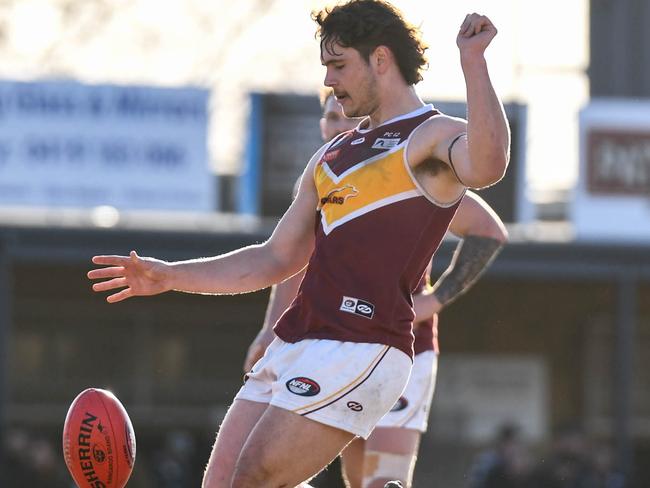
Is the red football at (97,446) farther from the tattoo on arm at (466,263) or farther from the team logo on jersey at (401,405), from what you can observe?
the tattoo on arm at (466,263)

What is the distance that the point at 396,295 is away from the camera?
19.1 ft

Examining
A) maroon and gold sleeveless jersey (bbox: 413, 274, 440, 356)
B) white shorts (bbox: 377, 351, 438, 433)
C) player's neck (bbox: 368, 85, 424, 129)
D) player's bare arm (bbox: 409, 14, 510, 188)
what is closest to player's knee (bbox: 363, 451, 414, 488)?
white shorts (bbox: 377, 351, 438, 433)

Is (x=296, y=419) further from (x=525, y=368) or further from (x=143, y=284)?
(x=525, y=368)

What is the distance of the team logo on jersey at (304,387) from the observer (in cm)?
579

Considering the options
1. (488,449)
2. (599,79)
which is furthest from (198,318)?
(599,79)

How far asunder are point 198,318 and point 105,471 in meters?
17.3

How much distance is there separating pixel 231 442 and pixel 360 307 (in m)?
0.81

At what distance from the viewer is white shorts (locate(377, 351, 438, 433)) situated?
Result: 7615 mm

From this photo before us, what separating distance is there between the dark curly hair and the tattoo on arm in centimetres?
203

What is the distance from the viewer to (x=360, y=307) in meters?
5.81

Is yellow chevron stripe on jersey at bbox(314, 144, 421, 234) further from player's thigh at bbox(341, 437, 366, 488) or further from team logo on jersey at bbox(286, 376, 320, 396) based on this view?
player's thigh at bbox(341, 437, 366, 488)

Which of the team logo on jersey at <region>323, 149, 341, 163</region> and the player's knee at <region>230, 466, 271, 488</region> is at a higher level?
the team logo on jersey at <region>323, 149, 341, 163</region>

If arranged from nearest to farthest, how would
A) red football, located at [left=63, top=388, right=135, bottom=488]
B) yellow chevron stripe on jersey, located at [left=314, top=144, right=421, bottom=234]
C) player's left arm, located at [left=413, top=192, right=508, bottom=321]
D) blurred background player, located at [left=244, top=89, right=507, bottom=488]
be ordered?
yellow chevron stripe on jersey, located at [left=314, top=144, right=421, bottom=234]
red football, located at [left=63, top=388, right=135, bottom=488]
blurred background player, located at [left=244, top=89, right=507, bottom=488]
player's left arm, located at [left=413, top=192, right=508, bottom=321]

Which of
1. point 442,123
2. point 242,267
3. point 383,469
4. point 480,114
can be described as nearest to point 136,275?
point 242,267
